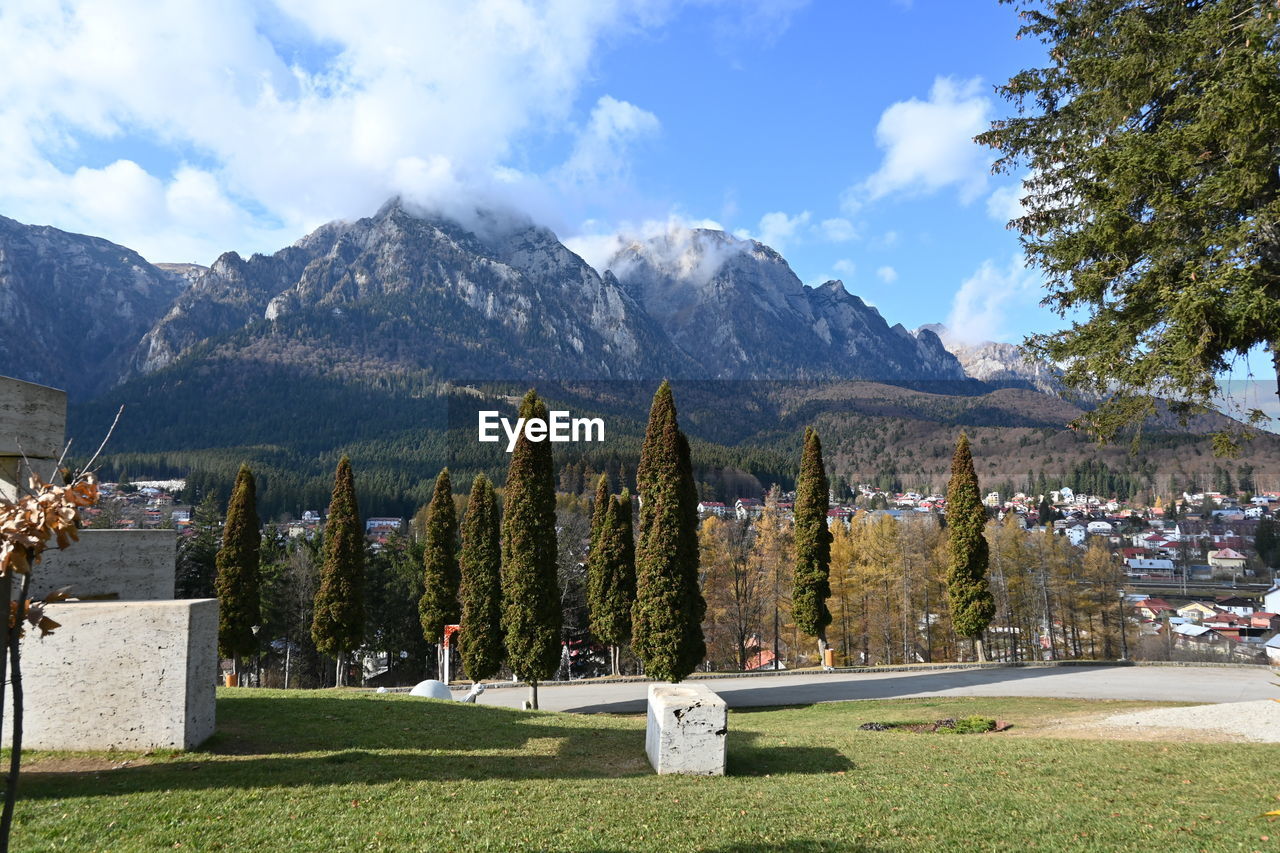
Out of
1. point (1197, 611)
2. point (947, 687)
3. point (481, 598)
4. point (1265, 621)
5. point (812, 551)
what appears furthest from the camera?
point (1197, 611)

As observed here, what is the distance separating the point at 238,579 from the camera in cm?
2578

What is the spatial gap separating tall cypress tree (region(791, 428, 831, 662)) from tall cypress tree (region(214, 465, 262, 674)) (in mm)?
20395

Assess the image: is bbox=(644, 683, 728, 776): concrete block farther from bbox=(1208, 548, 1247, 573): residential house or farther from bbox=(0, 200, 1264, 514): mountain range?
bbox=(1208, 548, 1247, 573): residential house

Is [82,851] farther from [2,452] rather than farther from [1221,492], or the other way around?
[1221,492]

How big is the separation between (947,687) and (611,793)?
58.7 feet

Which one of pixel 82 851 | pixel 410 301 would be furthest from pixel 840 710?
pixel 410 301

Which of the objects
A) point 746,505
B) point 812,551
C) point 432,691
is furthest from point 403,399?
point 432,691

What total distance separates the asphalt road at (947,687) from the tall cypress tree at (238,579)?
9319mm

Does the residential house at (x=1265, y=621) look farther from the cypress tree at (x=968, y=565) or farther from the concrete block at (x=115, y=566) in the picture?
the concrete block at (x=115, y=566)

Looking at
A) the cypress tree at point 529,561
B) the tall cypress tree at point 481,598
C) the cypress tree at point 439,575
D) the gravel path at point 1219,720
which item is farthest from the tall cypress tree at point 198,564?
the gravel path at point 1219,720

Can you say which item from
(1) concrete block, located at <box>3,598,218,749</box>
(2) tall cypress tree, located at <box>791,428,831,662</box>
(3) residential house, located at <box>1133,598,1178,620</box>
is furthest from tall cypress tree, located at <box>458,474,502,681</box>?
(3) residential house, located at <box>1133,598,1178,620</box>

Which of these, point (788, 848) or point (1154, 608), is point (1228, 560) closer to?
point (1154, 608)

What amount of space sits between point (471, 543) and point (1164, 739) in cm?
1979

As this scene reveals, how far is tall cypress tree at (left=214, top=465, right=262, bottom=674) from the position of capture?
25.4 metres
